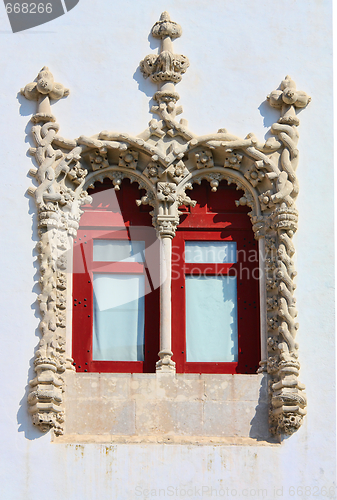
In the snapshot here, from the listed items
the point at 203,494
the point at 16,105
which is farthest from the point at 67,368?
the point at 16,105

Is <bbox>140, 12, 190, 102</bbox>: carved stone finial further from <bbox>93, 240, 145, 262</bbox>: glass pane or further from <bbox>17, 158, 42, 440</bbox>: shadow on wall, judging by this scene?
<bbox>17, 158, 42, 440</bbox>: shadow on wall

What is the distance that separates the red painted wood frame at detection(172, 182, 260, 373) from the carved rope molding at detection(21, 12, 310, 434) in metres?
0.21

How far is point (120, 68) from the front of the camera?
51.1 feet

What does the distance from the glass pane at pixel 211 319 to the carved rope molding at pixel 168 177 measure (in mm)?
418

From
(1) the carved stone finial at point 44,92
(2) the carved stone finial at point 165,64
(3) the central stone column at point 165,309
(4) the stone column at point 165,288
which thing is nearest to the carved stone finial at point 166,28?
(2) the carved stone finial at point 165,64

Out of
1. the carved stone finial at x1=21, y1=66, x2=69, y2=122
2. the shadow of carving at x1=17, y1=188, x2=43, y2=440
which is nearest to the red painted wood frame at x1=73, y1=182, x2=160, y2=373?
the shadow of carving at x1=17, y1=188, x2=43, y2=440

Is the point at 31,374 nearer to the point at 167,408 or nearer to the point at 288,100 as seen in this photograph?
the point at 167,408

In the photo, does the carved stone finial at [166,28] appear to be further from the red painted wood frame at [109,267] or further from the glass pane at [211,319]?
the glass pane at [211,319]

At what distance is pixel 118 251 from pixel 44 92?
2265mm

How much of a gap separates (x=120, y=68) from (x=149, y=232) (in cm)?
225

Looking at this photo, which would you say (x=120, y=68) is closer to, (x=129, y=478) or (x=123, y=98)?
(x=123, y=98)

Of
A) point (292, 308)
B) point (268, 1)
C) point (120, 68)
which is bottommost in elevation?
point (292, 308)

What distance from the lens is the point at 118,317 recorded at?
48.8ft

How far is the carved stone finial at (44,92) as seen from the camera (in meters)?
15.2
